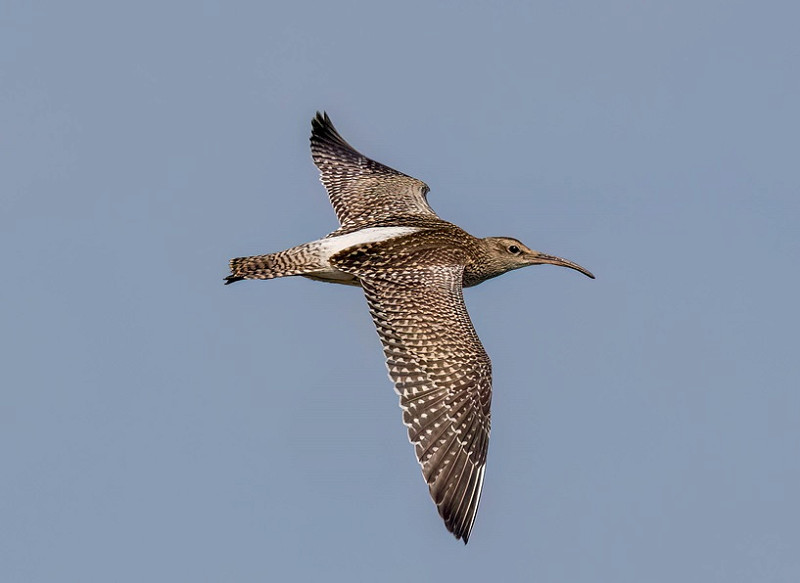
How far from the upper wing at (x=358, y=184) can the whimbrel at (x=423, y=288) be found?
2 cm

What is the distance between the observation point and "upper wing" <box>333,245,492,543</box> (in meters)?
18.8

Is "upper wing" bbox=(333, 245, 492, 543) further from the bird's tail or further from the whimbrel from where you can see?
the bird's tail

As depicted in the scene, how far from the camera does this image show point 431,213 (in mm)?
24484

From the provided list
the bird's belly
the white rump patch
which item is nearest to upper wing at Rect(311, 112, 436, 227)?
the white rump patch

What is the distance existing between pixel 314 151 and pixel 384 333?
7085mm

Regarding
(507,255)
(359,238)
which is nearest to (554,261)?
(507,255)

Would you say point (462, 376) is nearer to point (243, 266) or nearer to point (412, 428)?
point (412, 428)

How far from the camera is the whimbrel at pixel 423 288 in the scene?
19.0 metres

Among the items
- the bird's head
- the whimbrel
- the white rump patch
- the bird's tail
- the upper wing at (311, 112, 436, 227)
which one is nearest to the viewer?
the whimbrel

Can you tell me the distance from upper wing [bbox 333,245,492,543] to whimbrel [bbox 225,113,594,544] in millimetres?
13

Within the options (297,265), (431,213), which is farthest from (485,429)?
(431,213)

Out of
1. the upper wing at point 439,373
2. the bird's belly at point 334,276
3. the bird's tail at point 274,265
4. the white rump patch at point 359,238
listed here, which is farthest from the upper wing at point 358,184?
the upper wing at point 439,373

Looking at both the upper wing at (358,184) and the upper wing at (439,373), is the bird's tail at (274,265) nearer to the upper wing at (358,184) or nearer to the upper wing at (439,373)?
the upper wing at (439,373)

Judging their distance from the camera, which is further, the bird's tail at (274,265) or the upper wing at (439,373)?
the bird's tail at (274,265)
